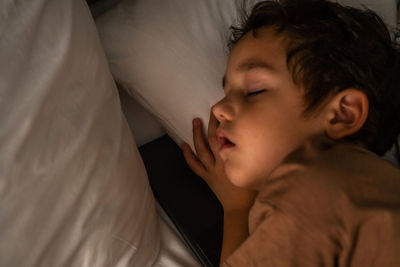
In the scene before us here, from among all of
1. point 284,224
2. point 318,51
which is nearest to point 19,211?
point 284,224

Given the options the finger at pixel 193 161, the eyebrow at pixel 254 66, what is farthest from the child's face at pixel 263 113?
the finger at pixel 193 161

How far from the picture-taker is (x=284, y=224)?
449 millimetres

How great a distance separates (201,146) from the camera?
80 cm

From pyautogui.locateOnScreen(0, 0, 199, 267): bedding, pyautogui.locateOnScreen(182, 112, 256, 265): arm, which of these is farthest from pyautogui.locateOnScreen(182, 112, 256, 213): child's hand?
pyautogui.locateOnScreen(0, 0, 199, 267): bedding

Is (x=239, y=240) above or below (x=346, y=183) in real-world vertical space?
below

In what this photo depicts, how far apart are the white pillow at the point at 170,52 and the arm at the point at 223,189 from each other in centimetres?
5

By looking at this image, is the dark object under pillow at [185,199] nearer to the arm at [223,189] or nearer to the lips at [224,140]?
the arm at [223,189]

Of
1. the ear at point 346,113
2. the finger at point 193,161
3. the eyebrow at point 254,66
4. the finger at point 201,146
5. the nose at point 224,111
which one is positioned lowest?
the finger at point 193,161

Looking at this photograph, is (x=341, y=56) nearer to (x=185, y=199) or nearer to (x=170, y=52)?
(x=170, y=52)

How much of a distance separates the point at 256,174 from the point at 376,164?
23cm

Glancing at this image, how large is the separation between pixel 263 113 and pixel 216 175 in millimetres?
293

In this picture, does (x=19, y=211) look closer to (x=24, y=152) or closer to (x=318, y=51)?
(x=24, y=152)

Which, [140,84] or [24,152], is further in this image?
[140,84]

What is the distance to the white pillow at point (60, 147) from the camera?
396mm
